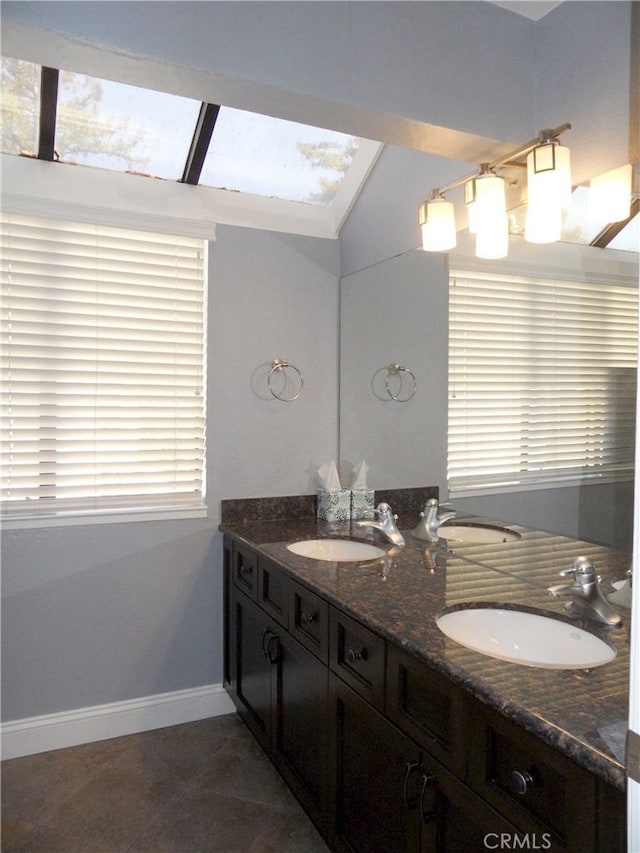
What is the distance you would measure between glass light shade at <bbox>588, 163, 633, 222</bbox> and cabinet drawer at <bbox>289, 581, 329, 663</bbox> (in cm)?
135

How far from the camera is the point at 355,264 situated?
3.01 meters

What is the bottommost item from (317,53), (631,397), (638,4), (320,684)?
(320,684)

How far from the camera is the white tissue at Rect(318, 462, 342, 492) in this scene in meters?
2.94

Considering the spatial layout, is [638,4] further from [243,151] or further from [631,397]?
[243,151]

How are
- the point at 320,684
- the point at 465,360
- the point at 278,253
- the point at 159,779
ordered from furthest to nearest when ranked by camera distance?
1. the point at 278,253
2. the point at 159,779
3. the point at 465,360
4. the point at 320,684

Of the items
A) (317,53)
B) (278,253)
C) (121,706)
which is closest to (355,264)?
(278,253)

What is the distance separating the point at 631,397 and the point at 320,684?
1.21 m

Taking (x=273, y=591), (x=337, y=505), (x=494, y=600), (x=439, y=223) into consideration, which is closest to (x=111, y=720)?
(x=273, y=591)

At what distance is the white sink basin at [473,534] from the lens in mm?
2078

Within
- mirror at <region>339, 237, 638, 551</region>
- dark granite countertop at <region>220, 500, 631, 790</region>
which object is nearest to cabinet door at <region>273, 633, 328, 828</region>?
dark granite countertop at <region>220, 500, 631, 790</region>

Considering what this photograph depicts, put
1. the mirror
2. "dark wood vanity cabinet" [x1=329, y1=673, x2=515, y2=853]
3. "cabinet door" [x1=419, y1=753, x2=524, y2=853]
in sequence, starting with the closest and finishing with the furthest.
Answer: "cabinet door" [x1=419, y1=753, x2=524, y2=853], "dark wood vanity cabinet" [x1=329, y1=673, x2=515, y2=853], the mirror

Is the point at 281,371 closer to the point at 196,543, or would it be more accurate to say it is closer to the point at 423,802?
the point at 196,543

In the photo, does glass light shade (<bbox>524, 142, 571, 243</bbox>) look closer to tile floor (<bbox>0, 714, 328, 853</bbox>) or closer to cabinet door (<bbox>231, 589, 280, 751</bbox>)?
cabinet door (<bbox>231, 589, 280, 751</bbox>)

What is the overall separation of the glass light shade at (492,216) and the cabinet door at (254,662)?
151cm
